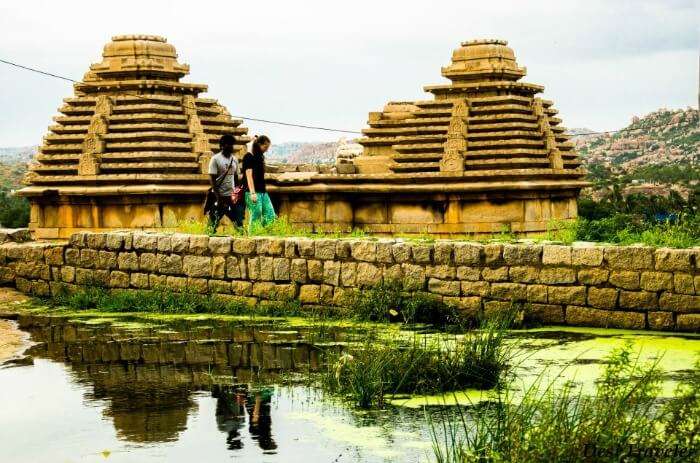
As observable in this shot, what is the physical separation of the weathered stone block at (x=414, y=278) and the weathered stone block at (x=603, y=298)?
168 centimetres

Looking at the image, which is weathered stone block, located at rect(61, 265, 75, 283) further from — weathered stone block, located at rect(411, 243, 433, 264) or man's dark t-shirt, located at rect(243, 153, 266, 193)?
weathered stone block, located at rect(411, 243, 433, 264)

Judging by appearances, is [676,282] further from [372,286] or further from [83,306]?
[83,306]

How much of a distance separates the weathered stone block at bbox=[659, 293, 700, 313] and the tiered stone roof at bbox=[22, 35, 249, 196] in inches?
529

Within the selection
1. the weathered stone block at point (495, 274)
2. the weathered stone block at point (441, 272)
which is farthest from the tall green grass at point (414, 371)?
the weathered stone block at point (441, 272)

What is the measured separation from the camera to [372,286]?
12.5 m

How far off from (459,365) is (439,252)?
3.51 meters

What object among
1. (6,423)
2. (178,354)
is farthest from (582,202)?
(6,423)

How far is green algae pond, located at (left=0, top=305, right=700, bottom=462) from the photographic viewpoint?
7.46 metres

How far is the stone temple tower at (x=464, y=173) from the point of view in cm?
2270

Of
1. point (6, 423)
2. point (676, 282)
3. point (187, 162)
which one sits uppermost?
point (187, 162)

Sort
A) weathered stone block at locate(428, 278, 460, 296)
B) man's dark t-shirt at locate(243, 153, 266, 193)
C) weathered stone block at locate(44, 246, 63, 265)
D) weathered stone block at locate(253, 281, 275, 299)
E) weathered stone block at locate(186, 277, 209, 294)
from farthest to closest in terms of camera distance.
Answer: man's dark t-shirt at locate(243, 153, 266, 193) < weathered stone block at locate(44, 246, 63, 265) < weathered stone block at locate(186, 277, 209, 294) < weathered stone block at locate(253, 281, 275, 299) < weathered stone block at locate(428, 278, 460, 296)

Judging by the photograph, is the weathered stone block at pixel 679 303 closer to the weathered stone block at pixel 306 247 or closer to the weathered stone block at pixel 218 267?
the weathered stone block at pixel 306 247

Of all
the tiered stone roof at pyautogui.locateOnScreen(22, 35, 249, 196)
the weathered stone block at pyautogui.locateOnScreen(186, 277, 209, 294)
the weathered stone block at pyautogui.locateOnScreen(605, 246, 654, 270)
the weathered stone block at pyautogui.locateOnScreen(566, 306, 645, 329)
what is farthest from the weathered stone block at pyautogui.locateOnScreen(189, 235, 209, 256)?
the tiered stone roof at pyautogui.locateOnScreen(22, 35, 249, 196)

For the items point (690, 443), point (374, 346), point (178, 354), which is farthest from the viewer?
point (178, 354)
